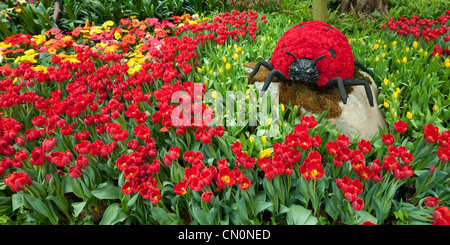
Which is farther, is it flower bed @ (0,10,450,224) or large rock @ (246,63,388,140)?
large rock @ (246,63,388,140)

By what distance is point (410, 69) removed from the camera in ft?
11.0

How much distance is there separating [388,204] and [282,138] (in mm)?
915

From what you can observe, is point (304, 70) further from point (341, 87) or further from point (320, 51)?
point (341, 87)

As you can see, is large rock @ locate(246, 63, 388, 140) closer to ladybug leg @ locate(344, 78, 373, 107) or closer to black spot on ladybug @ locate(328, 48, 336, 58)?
ladybug leg @ locate(344, 78, 373, 107)

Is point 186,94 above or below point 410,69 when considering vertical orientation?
above

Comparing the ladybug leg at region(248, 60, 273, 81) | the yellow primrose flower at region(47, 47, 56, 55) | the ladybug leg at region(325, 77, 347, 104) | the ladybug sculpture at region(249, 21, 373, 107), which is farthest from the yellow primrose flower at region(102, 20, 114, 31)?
the ladybug leg at region(325, 77, 347, 104)

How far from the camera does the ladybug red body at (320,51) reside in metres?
2.64

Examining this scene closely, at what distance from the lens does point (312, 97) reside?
8.87 ft

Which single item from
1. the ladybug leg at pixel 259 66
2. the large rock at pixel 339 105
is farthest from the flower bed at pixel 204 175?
the ladybug leg at pixel 259 66

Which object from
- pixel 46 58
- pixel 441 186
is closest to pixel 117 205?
pixel 441 186

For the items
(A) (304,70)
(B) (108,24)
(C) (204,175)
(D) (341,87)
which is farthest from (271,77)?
(B) (108,24)

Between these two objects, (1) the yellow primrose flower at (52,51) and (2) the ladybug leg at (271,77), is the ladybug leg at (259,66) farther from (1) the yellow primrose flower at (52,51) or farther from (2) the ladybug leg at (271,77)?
(1) the yellow primrose flower at (52,51)

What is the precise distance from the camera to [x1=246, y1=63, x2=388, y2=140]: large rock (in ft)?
8.35
